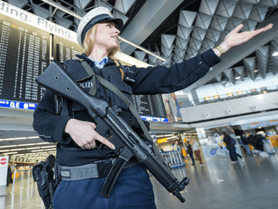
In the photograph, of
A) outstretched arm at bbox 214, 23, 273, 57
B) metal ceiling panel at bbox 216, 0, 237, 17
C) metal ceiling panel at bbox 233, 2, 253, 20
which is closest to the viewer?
outstretched arm at bbox 214, 23, 273, 57

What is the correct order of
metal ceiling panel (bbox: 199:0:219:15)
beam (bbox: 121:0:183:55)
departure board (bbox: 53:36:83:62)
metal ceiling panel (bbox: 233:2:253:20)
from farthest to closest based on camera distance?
1. metal ceiling panel (bbox: 233:2:253:20)
2. metal ceiling panel (bbox: 199:0:219:15)
3. beam (bbox: 121:0:183:55)
4. departure board (bbox: 53:36:83:62)

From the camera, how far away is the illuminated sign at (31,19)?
3.45 m

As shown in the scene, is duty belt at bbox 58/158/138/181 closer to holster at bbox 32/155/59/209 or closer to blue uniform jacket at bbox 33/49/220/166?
blue uniform jacket at bbox 33/49/220/166

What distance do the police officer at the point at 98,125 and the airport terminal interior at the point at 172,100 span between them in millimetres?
426

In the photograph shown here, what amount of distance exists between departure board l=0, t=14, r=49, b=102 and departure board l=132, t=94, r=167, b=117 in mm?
3132

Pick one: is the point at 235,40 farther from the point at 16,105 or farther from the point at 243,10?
the point at 243,10

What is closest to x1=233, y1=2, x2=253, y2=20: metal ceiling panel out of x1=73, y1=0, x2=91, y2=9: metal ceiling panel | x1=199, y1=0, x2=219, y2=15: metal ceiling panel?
x1=199, y1=0, x2=219, y2=15: metal ceiling panel

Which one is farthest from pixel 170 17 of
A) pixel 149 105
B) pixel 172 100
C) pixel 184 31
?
pixel 149 105

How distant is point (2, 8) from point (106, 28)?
396cm

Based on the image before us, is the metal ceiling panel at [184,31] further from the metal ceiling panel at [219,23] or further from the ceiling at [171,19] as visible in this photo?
the metal ceiling panel at [219,23]

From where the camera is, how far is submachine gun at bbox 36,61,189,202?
78 cm

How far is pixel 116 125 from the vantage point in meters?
0.79

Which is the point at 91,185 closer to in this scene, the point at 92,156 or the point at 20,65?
the point at 92,156

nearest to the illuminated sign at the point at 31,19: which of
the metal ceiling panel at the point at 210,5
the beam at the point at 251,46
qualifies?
the metal ceiling panel at the point at 210,5
